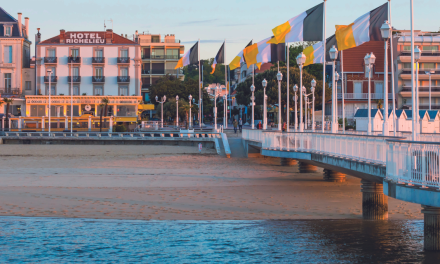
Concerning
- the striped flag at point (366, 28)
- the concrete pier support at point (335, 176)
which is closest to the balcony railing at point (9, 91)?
the concrete pier support at point (335, 176)

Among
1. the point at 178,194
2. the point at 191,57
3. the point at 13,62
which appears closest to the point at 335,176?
the point at 178,194

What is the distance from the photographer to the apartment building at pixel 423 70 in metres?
81.9

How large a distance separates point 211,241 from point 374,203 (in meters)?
5.94

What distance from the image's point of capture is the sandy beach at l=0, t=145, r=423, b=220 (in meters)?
18.0

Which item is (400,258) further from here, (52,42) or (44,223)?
(52,42)

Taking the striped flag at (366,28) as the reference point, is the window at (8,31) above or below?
above

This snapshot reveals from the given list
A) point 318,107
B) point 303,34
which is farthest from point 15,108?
point 303,34

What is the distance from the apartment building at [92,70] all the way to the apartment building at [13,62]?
251 cm

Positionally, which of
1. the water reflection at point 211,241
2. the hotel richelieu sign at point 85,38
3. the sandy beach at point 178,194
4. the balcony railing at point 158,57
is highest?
the balcony railing at point 158,57

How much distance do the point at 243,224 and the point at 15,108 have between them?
74989 millimetres

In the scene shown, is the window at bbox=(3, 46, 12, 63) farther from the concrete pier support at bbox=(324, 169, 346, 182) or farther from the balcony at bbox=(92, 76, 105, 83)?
the concrete pier support at bbox=(324, 169, 346, 182)

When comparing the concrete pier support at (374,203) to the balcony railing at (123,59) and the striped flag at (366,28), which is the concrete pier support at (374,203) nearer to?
the striped flag at (366,28)

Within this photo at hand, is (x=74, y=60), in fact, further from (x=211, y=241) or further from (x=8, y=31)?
(x=211, y=241)

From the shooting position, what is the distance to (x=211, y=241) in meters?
14.2
